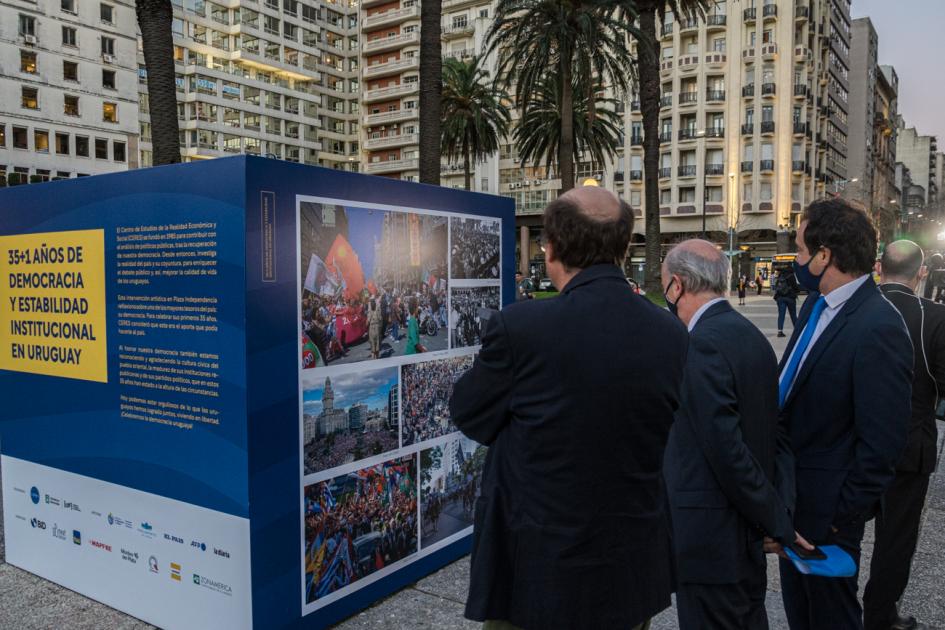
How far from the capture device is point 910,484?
3.59 m

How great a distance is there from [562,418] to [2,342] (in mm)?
4206

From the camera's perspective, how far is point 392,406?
414cm

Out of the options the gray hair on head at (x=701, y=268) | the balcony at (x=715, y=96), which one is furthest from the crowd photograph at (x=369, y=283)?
the balcony at (x=715, y=96)

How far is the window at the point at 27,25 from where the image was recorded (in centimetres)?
4903

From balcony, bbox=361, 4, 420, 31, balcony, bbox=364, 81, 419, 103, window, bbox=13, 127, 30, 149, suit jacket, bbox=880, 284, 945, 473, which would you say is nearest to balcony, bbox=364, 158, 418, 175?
balcony, bbox=364, 81, 419, 103

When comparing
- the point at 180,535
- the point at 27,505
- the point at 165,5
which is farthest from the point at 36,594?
the point at 165,5

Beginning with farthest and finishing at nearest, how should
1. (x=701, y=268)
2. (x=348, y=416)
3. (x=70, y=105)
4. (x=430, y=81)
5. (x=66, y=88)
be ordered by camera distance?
(x=70, y=105), (x=66, y=88), (x=430, y=81), (x=348, y=416), (x=701, y=268)

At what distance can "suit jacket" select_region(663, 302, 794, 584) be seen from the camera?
251cm

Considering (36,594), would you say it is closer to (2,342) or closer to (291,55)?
(2,342)

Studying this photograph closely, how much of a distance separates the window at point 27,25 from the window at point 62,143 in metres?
6.92

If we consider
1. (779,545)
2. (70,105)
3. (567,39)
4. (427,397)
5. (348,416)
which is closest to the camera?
(779,545)

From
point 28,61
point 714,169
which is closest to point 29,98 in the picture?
point 28,61

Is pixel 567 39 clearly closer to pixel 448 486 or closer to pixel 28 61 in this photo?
pixel 448 486

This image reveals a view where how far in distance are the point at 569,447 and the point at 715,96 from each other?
65.2 metres
